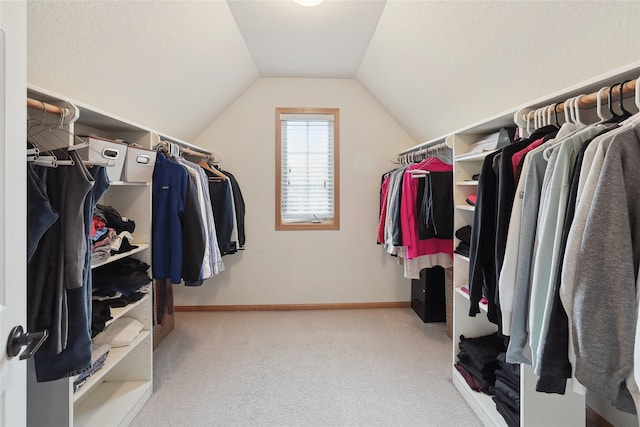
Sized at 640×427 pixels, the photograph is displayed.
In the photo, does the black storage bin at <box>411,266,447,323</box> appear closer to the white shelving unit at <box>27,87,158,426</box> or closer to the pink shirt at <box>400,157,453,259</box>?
the pink shirt at <box>400,157,453,259</box>

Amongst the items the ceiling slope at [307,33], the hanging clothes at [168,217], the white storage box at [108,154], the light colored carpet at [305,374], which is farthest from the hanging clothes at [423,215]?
the white storage box at [108,154]

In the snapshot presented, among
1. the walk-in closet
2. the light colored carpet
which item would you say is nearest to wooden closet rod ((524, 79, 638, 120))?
the walk-in closet

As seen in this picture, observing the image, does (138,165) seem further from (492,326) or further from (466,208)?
(492,326)

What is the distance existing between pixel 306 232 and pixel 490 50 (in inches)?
88.6

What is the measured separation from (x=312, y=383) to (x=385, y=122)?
103 inches

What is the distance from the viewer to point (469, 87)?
1.96m

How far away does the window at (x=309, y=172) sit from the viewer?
3250 mm

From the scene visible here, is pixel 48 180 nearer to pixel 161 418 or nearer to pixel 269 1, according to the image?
pixel 161 418

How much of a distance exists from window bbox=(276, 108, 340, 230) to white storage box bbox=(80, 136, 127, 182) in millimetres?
1796

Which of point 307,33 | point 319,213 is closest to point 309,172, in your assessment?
point 319,213

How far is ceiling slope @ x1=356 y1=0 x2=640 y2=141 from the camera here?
1.21 m

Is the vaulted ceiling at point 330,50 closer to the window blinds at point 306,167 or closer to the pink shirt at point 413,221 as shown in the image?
the pink shirt at point 413,221

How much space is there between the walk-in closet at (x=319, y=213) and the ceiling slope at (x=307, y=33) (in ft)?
0.08

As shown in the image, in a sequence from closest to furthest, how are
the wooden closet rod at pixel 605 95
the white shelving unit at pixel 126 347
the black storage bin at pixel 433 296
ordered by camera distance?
the wooden closet rod at pixel 605 95, the white shelving unit at pixel 126 347, the black storage bin at pixel 433 296
